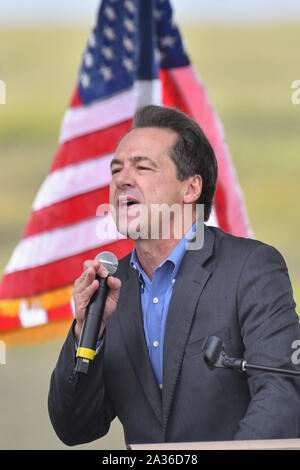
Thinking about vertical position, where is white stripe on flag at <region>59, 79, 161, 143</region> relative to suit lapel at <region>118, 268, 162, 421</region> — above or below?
above

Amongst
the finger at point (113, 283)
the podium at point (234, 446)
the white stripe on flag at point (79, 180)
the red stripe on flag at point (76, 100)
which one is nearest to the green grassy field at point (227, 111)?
the white stripe on flag at point (79, 180)

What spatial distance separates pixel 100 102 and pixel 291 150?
1.58 metres

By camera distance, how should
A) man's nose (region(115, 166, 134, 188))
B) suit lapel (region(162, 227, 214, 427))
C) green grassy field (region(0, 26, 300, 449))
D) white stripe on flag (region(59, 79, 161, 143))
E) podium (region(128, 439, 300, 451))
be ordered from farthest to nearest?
green grassy field (region(0, 26, 300, 449))
white stripe on flag (region(59, 79, 161, 143))
man's nose (region(115, 166, 134, 188))
suit lapel (region(162, 227, 214, 427))
podium (region(128, 439, 300, 451))

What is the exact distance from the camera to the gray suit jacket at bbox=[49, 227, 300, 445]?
6.79ft

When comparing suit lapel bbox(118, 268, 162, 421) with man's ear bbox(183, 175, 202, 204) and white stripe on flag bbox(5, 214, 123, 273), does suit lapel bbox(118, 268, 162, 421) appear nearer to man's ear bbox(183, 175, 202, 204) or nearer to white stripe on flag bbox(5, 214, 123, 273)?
man's ear bbox(183, 175, 202, 204)

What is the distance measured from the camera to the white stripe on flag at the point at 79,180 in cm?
370

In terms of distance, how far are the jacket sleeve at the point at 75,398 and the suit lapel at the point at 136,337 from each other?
0.12 meters

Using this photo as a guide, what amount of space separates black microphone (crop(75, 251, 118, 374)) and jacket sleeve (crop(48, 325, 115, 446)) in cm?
23

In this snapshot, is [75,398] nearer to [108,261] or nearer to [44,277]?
[108,261]

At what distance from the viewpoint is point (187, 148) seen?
2.36 m

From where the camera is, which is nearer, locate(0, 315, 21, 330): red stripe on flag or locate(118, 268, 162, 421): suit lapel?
locate(118, 268, 162, 421): suit lapel

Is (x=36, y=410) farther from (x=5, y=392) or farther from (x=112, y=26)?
(x=112, y=26)

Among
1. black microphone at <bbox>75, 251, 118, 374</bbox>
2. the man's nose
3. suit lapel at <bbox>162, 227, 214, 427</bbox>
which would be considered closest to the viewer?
black microphone at <bbox>75, 251, 118, 374</bbox>

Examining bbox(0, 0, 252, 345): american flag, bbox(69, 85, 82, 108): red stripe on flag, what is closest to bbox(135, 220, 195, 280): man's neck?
bbox(0, 0, 252, 345): american flag
